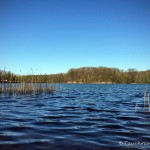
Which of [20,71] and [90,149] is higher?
[20,71]

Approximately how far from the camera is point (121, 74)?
16850 centimetres

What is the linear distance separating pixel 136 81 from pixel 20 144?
158m

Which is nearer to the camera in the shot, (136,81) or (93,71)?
(136,81)

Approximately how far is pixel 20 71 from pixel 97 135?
2890 centimetres

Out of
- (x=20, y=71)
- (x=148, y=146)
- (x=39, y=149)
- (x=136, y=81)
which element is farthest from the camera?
(x=136, y=81)

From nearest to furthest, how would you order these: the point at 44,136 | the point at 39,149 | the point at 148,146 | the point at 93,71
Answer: the point at 39,149 → the point at 148,146 → the point at 44,136 → the point at 93,71

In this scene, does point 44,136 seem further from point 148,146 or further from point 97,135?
point 148,146

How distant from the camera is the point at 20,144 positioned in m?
8.35

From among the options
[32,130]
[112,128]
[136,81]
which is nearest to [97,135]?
[112,128]

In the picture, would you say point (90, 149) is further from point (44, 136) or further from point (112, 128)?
point (112, 128)

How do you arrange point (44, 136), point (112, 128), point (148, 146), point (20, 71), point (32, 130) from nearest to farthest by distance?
point (148, 146)
point (44, 136)
point (32, 130)
point (112, 128)
point (20, 71)

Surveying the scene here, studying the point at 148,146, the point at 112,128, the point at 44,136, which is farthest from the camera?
the point at 112,128

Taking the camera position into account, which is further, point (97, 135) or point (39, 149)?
point (97, 135)

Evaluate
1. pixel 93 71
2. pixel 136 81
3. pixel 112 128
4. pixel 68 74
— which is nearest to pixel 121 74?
pixel 136 81
